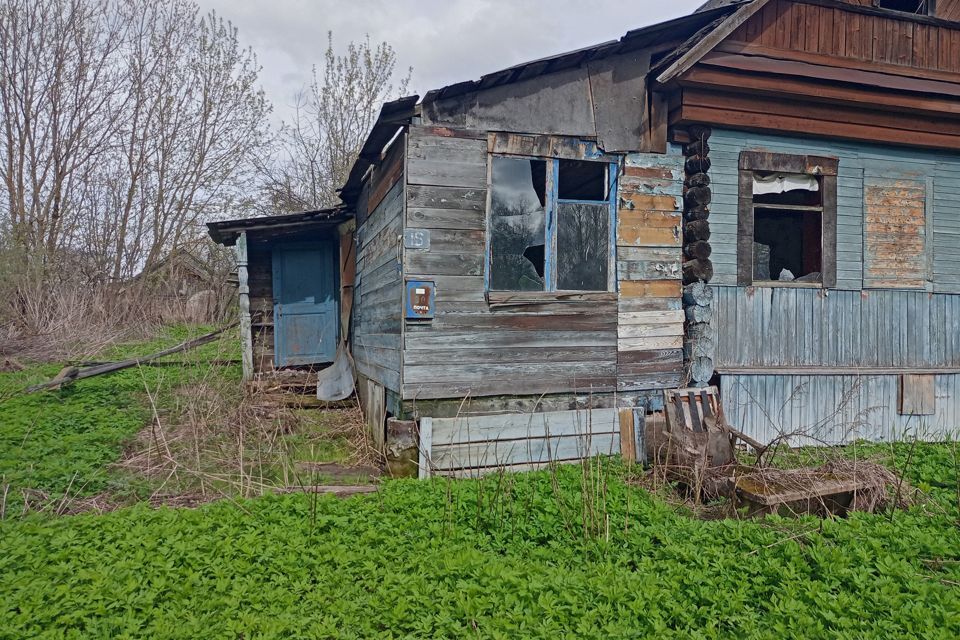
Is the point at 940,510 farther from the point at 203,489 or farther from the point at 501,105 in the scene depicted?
the point at 203,489

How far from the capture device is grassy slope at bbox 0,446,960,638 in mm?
3361

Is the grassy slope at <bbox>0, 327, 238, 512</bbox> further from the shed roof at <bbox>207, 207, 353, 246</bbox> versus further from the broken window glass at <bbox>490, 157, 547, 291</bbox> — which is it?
the broken window glass at <bbox>490, 157, 547, 291</bbox>

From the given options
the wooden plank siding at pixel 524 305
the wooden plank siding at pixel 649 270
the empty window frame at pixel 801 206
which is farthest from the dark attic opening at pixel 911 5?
the wooden plank siding at pixel 524 305

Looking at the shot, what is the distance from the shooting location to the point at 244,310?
33.5 ft

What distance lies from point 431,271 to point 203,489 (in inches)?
121

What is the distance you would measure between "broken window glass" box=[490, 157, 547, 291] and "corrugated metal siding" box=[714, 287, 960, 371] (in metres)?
2.44

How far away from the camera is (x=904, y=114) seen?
7.85 metres

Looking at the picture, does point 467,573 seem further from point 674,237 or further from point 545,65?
point 545,65

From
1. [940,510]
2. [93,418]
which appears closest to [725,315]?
[940,510]

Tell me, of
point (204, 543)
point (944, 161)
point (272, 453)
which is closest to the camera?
point (204, 543)

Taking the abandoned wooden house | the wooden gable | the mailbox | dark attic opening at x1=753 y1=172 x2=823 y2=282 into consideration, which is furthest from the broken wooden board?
the wooden gable

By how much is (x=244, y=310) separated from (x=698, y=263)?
7.38 meters

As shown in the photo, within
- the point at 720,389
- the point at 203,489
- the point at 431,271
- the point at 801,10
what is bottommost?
the point at 203,489

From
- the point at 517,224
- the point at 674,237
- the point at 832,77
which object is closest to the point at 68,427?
the point at 517,224
